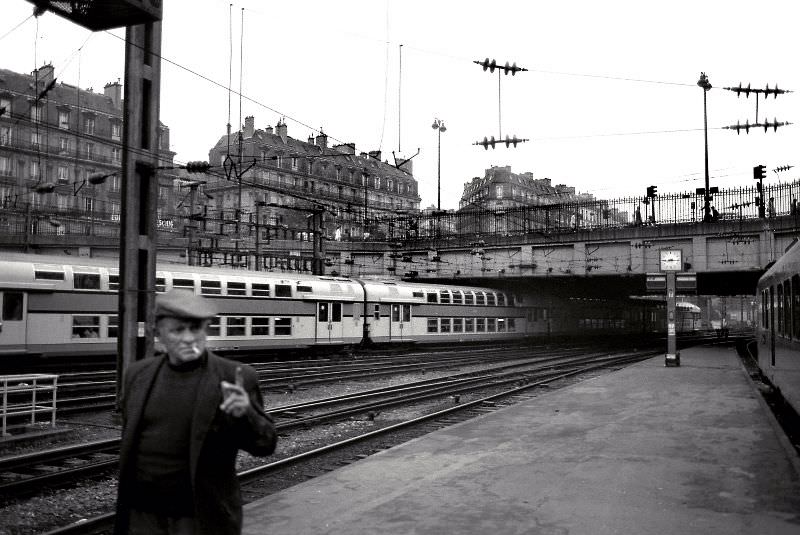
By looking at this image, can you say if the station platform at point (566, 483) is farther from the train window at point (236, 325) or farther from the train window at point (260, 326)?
the train window at point (260, 326)

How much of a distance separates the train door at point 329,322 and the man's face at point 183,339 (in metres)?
24.6

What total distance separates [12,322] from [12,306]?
41 cm

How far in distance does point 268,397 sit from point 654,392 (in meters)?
8.81

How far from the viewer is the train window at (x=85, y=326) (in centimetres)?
1897

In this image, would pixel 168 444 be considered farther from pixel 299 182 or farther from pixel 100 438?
pixel 299 182

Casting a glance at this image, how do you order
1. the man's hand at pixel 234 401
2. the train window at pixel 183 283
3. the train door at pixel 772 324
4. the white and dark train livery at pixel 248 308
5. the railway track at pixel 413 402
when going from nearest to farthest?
the man's hand at pixel 234 401 < the railway track at pixel 413 402 < the train door at pixel 772 324 < the white and dark train livery at pixel 248 308 < the train window at pixel 183 283

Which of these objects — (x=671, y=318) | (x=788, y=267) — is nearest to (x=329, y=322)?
(x=671, y=318)

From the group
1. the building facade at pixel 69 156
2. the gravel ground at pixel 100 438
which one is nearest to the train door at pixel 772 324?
the gravel ground at pixel 100 438

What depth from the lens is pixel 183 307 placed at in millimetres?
3111

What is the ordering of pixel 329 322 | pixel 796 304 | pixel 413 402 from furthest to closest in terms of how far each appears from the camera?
pixel 329 322 → pixel 413 402 → pixel 796 304

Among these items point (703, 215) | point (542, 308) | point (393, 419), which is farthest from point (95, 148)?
point (393, 419)

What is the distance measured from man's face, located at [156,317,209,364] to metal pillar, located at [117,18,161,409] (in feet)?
30.0

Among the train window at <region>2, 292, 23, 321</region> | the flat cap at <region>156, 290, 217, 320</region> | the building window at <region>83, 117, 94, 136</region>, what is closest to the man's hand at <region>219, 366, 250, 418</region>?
the flat cap at <region>156, 290, 217, 320</region>

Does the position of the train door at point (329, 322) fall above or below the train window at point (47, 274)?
below
